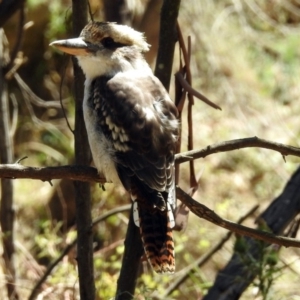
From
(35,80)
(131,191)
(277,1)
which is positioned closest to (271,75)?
(277,1)

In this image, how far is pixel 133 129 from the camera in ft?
→ 7.92

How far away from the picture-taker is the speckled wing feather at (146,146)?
2.27m

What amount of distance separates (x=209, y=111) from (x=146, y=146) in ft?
13.4

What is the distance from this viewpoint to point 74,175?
2102 millimetres

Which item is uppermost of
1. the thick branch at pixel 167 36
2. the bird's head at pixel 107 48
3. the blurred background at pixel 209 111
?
the thick branch at pixel 167 36

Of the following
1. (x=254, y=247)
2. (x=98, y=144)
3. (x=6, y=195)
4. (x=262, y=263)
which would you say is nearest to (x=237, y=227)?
Result: (x=262, y=263)

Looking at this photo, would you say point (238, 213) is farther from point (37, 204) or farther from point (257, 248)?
point (257, 248)

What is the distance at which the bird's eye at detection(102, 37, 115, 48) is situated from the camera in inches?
108

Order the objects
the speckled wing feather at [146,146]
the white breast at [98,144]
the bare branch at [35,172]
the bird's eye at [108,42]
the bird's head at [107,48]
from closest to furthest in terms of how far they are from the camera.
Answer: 1. the bare branch at [35,172]
2. the speckled wing feather at [146,146]
3. the white breast at [98,144]
4. the bird's head at [107,48]
5. the bird's eye at [108,42]

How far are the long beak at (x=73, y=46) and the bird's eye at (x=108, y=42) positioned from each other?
14cm

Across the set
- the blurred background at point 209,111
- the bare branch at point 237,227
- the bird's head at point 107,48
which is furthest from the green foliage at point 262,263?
the blurred background at point 209,111

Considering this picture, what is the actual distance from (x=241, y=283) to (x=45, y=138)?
3250 millimetres

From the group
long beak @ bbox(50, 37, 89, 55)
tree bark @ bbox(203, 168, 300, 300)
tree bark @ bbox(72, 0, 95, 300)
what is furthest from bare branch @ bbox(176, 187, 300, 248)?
long beak @ bbox(50, 37, 89, 55)

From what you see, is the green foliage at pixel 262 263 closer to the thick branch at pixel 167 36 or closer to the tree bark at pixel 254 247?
the tree bark at pixel 254 247
